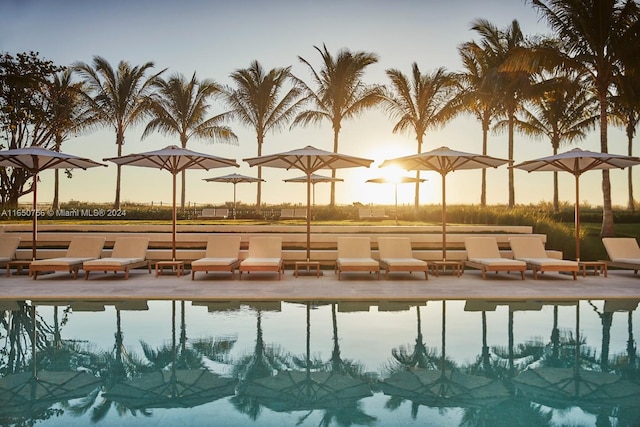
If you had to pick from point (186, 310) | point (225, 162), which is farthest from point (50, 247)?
point (186, 310)

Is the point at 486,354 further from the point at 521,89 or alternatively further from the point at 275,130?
the point at 275,130

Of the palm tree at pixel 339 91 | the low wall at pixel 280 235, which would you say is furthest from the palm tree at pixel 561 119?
the low wall at pixel 280 235

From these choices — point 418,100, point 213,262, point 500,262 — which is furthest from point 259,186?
point 500,262

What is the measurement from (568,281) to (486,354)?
6571 mm

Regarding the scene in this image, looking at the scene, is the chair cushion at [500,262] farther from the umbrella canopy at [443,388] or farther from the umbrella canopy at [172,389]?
the umbrella canopy at [172,389]

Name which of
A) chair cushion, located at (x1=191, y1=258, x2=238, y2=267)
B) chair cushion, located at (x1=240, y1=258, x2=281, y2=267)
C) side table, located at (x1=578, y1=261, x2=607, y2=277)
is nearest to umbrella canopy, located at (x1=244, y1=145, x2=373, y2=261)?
chair cushion, located at (x1=240, y1=258, x2=281, y2=267)

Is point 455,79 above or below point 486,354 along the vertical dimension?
above

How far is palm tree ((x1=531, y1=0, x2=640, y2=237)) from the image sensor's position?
17.0m

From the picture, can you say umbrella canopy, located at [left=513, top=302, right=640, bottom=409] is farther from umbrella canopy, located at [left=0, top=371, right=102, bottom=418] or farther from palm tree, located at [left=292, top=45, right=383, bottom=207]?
palm tree, located at [left=292, top=45, right=383, bottom=207]

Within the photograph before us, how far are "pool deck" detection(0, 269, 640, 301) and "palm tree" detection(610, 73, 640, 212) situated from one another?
971 cm

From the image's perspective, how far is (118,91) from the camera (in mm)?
27547

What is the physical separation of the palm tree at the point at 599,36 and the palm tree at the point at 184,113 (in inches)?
679

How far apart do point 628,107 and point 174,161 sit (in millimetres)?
18848

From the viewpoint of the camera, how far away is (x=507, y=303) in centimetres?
905
